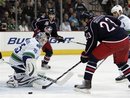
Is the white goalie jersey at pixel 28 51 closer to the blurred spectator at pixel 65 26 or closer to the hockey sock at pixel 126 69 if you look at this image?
the hockey sock at pixel 126 69

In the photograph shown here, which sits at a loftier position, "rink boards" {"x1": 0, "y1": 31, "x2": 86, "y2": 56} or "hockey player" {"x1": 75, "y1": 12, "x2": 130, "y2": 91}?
"hockey player" {"x1": 75, "y1": 12, "x2": 130, "y2": 91}

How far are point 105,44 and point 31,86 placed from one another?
3.56 feet

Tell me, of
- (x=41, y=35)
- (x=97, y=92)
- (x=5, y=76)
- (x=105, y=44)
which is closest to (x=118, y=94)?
(x=97, y=92)

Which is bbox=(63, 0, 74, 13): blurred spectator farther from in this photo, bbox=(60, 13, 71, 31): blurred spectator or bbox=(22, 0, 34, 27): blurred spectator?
bbox=(22, 0, 34, 27): blurred spectator

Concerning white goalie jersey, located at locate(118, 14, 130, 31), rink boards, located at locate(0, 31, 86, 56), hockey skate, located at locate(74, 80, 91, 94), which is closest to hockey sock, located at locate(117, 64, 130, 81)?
hockey skate, located at locate(74, 80, 91, 94)

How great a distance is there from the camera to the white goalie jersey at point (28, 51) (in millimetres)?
4965

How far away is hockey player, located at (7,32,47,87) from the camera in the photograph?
4.88 metres

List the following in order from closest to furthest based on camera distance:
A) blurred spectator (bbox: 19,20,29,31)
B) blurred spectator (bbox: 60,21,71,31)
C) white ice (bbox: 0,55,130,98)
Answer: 1. white ice (bbox: 0,55,130,98)
2. blurred spectator (bbox: 19,20,29,31)
3. blurred spectator (bbox: 60,21,71,31)

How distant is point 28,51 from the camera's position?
16.3 ft

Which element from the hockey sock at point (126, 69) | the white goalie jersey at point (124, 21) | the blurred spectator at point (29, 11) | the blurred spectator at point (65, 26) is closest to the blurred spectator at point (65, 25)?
the blurred spectator at point (65, 26)

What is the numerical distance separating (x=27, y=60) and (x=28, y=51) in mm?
140

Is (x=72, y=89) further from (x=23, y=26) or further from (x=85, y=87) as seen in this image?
(x=23, y=26)

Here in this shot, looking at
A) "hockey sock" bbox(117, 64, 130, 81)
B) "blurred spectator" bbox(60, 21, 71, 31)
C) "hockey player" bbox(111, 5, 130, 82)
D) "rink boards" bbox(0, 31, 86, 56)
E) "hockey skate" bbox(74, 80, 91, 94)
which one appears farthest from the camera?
"blurred spectator" bbox(60, 21, 71, 31)

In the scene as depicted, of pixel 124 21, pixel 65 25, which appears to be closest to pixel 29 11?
pixel 65 25
